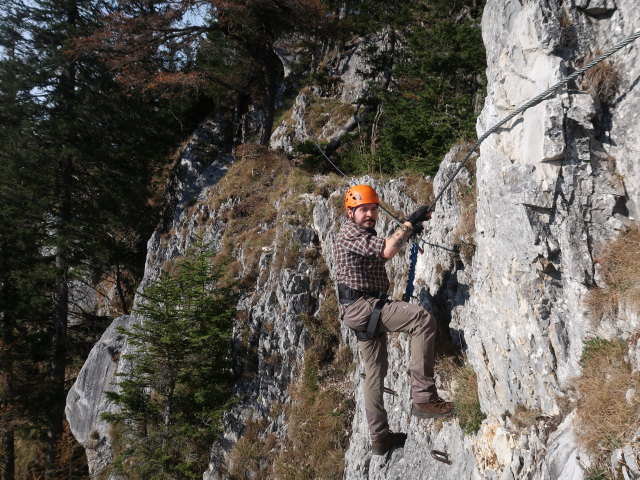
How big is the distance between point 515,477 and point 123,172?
15892 mm

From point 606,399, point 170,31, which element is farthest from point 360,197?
point 170,31

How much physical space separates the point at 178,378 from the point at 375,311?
20.4 ft

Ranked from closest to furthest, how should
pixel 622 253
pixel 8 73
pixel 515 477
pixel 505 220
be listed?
1. pixel 622 253
2. pixel 515 477
3. pixel 505 220
4. pixel 8 73

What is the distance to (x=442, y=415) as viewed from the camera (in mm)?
4754

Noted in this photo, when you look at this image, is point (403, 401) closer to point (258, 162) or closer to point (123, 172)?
point (258, 162)

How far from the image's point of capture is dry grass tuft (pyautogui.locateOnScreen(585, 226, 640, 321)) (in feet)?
10.4

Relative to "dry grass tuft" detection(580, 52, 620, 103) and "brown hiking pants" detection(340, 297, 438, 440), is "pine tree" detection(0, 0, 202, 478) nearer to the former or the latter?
"brown hiking pants" detection(340, 297, 438, 440)

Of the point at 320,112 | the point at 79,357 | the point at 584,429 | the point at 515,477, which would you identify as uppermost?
the point at 320,112

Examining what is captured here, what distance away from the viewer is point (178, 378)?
363 inches

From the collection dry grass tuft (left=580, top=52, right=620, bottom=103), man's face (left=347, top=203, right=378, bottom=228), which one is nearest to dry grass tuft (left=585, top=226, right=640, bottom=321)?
dry grass tuft (left=580, top=52, right=620, bottom=103)

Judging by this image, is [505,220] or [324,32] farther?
[324,32]

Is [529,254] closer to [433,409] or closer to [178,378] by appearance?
[433,409]

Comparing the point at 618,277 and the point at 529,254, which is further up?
the point at 529,254

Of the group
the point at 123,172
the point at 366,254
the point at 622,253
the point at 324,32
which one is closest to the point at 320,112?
the point at 324,32
